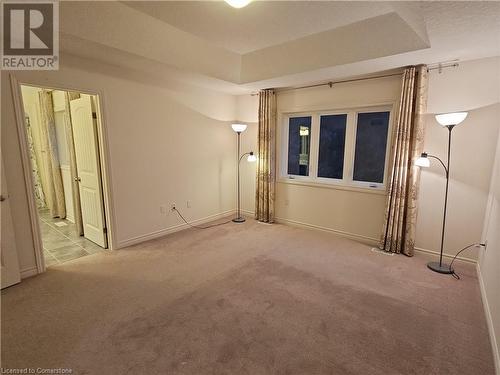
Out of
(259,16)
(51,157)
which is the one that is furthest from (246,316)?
(51,157)

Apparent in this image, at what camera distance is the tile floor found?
3344 millimetres

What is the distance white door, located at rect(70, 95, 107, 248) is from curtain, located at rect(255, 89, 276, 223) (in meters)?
2.65

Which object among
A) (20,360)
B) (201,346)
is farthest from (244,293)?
(20,360)

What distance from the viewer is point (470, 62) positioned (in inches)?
118

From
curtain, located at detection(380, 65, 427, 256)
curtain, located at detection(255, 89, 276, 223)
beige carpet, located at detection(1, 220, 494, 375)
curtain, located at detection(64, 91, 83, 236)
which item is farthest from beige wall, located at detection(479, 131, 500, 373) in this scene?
curtain, located at detection(64, 91, 83, 236)

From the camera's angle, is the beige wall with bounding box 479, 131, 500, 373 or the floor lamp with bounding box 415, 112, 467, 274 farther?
the floor lamp with bounding box 415, 112, 467, 274

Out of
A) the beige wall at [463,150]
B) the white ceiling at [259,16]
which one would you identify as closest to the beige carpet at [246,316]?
the beige wall at [463,150]

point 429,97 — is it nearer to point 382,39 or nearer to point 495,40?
point 495,40

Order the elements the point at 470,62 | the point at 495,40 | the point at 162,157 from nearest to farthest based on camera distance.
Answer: the point at 495,40
the point at 470,62
the point at 162,157

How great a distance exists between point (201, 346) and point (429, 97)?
151 inches

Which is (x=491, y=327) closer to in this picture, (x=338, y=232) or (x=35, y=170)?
(x=338, y=232)
